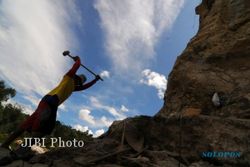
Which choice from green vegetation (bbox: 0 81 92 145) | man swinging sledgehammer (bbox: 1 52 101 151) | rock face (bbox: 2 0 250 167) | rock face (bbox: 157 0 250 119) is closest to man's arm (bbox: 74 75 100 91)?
man swinging sledgehammer (bbox: 1 52 101 151)

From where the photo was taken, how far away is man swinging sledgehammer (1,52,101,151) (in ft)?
23.1

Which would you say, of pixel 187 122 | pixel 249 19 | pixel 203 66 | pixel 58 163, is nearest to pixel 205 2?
pixel 249 19

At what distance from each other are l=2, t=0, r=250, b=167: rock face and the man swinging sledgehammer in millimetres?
684

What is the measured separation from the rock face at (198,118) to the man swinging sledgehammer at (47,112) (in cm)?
68

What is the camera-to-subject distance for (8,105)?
49750mm

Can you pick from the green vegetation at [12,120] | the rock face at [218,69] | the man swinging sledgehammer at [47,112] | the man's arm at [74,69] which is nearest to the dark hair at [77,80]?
the man swinging sledgehammer at [47,112]

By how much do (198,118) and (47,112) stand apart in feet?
12.3

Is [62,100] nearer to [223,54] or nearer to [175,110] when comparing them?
[175,110]

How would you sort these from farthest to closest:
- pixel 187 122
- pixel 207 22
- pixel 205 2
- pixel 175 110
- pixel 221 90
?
1. pixel 205 2
2. pixel 207 22
3. pixel 175 110
4. pixel 221 90
5. pixel 187 122

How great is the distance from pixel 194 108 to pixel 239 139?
105 inches

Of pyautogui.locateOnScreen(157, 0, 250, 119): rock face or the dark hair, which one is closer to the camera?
the dark hair

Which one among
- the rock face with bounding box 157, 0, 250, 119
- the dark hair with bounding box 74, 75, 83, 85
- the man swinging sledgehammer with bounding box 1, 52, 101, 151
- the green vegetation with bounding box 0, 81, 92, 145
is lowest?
the man swinging sledgehammer with bounding box 1, 52, 101, 151

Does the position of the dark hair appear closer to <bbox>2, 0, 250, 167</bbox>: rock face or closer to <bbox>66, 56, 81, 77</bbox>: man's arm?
<bbox>66, 56, 81, 77</bbox>: man's arm

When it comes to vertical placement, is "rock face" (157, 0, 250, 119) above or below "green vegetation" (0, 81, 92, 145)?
below
